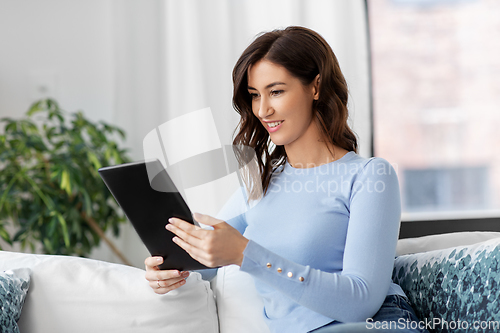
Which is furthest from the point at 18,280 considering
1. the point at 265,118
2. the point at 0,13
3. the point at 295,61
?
the point at 0,13

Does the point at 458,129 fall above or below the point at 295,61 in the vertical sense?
below

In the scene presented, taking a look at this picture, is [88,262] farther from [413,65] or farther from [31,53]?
[413,65]

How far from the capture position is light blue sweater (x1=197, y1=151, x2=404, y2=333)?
802 mm

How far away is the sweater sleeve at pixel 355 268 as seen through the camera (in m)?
0.80

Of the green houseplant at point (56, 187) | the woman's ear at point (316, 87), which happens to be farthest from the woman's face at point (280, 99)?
the green houseplant at point (56, 187)

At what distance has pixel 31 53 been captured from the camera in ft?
7.33

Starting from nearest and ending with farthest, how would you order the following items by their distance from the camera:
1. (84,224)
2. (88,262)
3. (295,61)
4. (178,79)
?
(295,61) → (88,262) → (84,224) → (178,79)

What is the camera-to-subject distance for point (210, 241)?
763mm

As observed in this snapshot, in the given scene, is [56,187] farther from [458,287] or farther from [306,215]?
[458,287]

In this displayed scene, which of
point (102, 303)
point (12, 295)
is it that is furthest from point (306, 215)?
point (12, 295)

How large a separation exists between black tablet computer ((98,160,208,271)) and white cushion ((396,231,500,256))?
0.61 meters

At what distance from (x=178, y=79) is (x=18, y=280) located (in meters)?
1.32

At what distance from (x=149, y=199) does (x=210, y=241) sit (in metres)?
0.14

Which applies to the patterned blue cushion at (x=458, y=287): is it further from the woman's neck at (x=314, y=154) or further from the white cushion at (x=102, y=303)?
the white cushion at (x=102, y=303)
